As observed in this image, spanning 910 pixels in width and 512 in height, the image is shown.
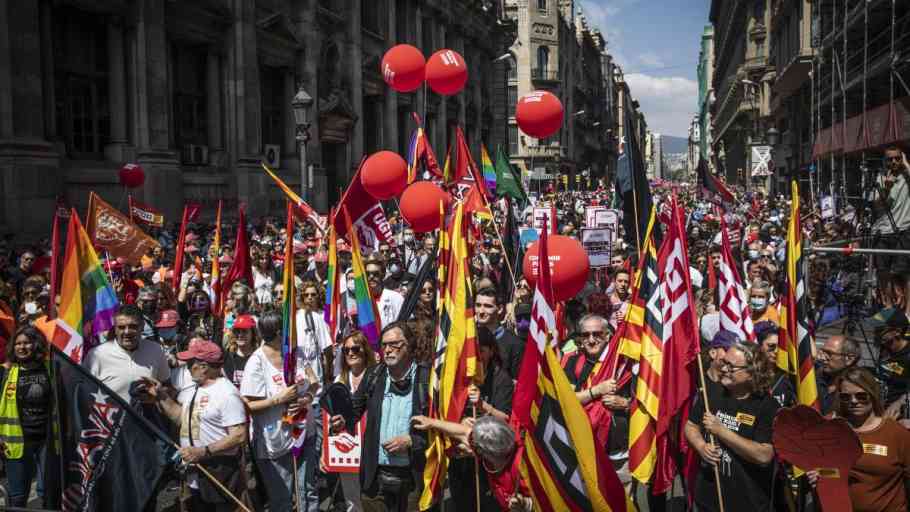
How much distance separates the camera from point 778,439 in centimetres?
391

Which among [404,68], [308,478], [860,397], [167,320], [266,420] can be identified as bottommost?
[308,478]

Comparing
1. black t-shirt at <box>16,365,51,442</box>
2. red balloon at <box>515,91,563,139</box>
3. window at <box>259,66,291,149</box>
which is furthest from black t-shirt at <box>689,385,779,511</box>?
window at <box>259,66,291,149</box>

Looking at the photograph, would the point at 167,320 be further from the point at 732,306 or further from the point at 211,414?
the point at 732,306

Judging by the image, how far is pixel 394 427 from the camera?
5.09 metres

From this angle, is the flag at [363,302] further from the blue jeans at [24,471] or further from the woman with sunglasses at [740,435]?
the woman with sunglasses at [740,435]

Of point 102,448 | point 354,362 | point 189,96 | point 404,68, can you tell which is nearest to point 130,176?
point 404,68

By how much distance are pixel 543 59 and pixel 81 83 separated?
57459 mm

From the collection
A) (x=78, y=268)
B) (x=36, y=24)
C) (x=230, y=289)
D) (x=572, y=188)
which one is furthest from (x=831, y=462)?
(x=572, y=188)

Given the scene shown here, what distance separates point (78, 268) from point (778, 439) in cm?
485

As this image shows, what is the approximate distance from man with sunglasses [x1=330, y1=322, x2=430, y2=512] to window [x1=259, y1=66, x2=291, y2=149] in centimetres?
2130

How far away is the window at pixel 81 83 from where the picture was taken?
17719mm

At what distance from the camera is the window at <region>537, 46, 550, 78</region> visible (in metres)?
71.1

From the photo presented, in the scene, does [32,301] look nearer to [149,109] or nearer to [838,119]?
[149,109]

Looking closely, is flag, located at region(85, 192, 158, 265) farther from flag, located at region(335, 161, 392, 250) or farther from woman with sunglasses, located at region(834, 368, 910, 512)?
woman with sunglasses, located at region(834, 368, 910, 512)
